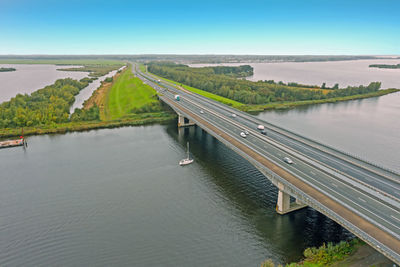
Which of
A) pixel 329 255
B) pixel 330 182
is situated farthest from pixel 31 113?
pixel 329 255

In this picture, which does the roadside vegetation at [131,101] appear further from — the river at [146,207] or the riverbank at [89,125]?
the river at [146,207]

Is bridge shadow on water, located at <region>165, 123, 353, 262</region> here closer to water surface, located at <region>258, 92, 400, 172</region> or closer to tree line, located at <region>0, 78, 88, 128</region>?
water surface, located at <region>258, 92, 400, 172</region>

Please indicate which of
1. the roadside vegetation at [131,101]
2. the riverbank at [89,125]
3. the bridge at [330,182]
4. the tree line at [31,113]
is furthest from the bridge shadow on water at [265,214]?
the tree line at [31,113]

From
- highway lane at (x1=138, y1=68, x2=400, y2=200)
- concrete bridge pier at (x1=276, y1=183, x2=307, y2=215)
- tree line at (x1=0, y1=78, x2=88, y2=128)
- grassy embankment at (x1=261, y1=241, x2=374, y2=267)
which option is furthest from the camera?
tree line at (x1=0, y1=78, x2=88, y2=128)

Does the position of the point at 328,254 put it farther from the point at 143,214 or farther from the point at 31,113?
the point at 31,113

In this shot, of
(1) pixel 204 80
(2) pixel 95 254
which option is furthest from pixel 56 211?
(1) pixel 204 80

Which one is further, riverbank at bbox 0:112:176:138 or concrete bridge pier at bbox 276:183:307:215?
riverbank at bbox 0:112:176:138

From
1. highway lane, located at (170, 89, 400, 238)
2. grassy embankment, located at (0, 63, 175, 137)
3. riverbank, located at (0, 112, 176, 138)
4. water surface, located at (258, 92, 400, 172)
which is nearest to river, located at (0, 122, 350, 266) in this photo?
highway lane, located at (170, 89, 400, 238)

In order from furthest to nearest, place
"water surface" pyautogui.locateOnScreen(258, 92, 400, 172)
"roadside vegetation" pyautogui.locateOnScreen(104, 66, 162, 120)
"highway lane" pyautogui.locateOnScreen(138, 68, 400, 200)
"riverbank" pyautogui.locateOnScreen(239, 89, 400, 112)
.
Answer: "riverbank" pyautogui.locateOnScreen(239, 89, 400, 112), "roadside vegetation" pyautogui.locateOnScreen(104, 66, 162, 120), "water surface" pyautogui.locateOnScreen(258, 92, 400, 172), "highway lane" pyautogui.locateOnScreen(138, 68, 400, 200)
